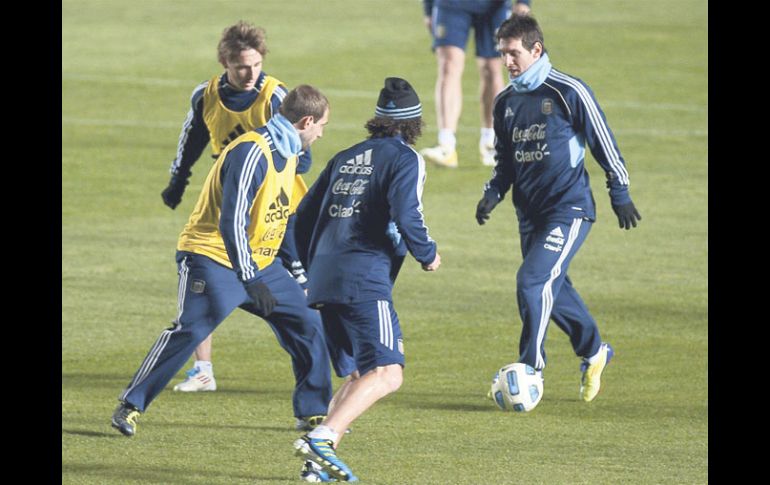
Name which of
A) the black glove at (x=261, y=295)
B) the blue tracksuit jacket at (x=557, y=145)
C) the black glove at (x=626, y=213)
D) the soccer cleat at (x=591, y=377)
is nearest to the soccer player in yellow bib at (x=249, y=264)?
the black glove at (x=261, y=295)

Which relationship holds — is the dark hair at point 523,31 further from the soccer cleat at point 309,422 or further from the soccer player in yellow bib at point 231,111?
the soccer cleat at point 309,422

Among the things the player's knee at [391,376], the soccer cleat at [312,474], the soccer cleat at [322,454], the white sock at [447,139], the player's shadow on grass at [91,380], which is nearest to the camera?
the soccer cleat at [322,454]

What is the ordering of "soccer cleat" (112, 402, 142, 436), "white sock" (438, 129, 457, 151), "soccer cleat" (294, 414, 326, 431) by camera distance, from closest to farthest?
"soccer cleat" (112, 402, 142, 436) → "soccer cleat" (294, 414, 326, 431) → "white sock" (438, 129, 457, 151)

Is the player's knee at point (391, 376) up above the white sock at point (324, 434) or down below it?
A: above

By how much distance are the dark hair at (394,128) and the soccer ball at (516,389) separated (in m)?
1.78

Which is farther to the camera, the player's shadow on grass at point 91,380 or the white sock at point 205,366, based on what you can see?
the player's shadow on grass at point 91,380

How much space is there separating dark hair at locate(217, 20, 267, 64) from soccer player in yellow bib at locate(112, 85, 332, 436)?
1.19 metres

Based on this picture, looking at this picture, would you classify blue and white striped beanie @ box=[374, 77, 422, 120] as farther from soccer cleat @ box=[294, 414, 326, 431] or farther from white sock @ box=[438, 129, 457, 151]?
white sock @ box=[438, 129, 457, 151]

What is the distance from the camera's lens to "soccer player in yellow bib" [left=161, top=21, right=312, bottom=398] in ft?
32.4

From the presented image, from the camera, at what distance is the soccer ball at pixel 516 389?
9.44 metres

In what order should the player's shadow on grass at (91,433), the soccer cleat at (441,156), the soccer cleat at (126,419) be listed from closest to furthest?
the soccer cleat at (126,419) < the player's shadow on grass at (91,433) < the soccer cleat at (441,156)

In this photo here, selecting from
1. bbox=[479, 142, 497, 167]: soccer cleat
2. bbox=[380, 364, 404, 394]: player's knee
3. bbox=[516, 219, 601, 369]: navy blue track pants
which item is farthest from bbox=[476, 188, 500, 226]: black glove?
bbox=[479, 142, 497, 167]: soccer cleat

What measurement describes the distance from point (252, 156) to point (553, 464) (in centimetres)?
215
